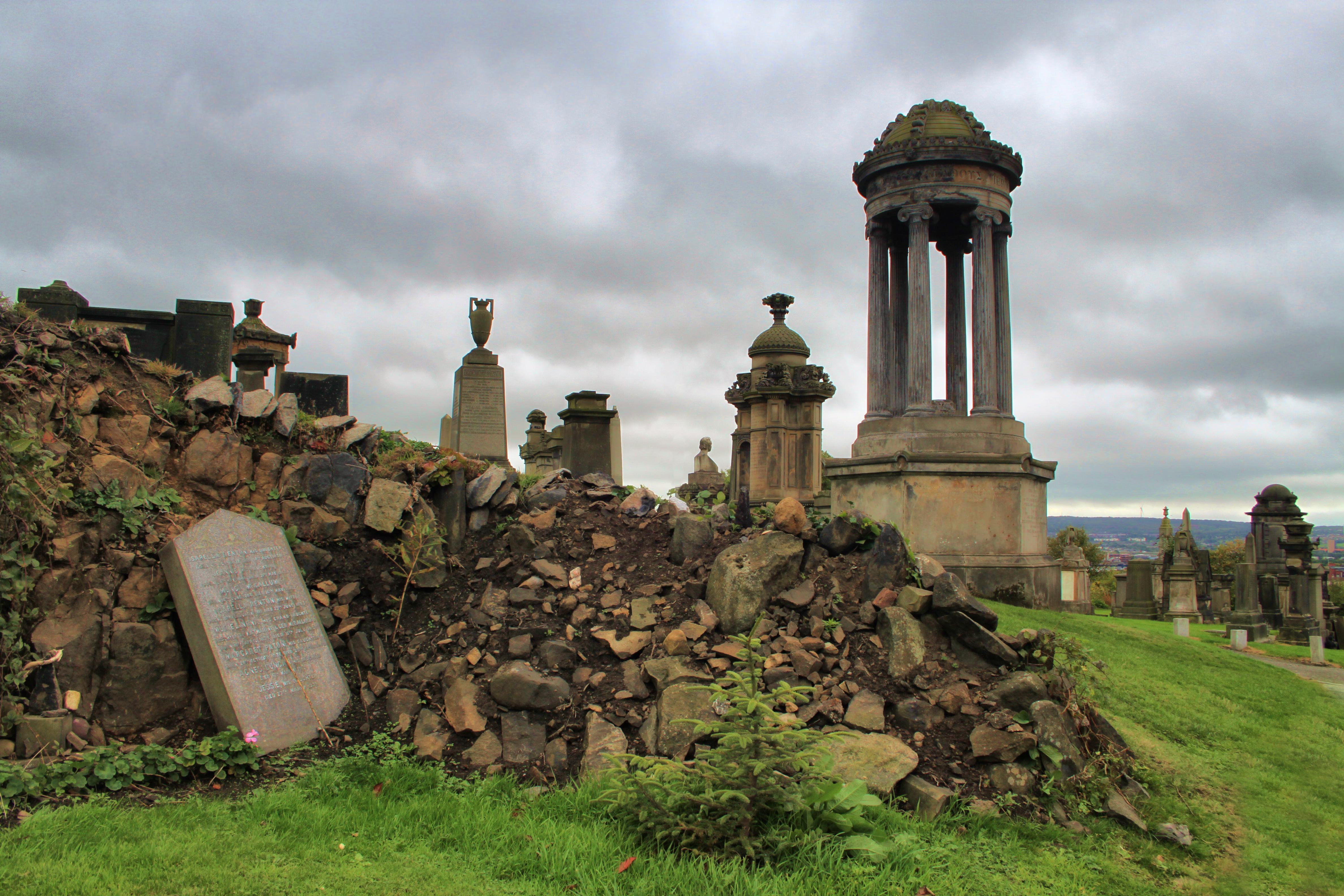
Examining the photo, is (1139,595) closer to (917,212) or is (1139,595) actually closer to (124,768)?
(917,212)

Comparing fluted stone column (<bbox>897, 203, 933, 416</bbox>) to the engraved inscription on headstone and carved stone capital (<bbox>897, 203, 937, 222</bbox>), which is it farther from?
the engraved inscription on headstone

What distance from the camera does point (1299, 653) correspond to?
1501 cm

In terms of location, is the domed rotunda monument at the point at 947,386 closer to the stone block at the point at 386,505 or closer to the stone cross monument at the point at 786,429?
the stone cross monument at the point at 786,429

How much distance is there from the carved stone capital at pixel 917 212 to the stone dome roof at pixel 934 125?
1.08 m

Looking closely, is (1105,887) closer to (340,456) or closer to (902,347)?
(340,456)

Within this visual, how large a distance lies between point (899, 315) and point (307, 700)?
12.2 metres

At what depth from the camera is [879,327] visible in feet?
47.2

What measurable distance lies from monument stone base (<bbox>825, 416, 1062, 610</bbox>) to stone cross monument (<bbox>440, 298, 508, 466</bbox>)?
17.6 ft

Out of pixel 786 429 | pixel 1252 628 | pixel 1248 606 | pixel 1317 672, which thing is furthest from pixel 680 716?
pixel 1248 606

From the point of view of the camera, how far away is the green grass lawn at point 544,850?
3639mm

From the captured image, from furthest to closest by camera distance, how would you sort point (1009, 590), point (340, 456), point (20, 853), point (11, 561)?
point (1009, 590) → point (340, 456) → point (11, 561) → point (20, 853)

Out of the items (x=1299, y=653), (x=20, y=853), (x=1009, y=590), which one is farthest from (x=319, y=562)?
(x=1299, y=653)

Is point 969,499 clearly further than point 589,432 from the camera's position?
No

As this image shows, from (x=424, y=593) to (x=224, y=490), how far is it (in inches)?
68.8
